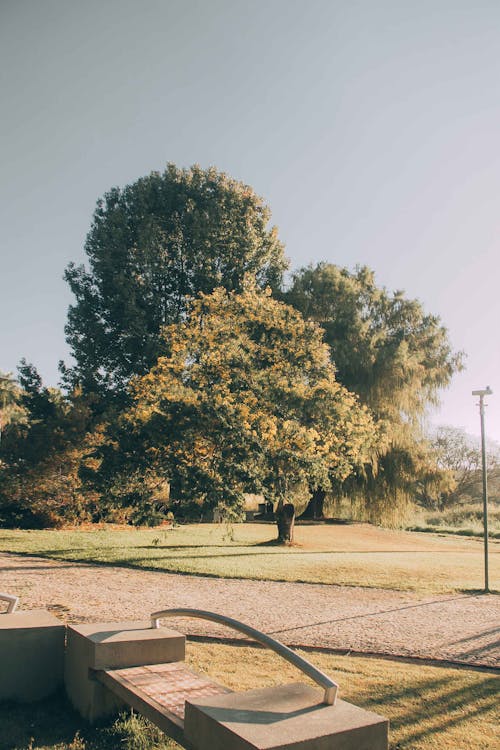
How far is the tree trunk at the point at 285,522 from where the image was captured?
1953 cm

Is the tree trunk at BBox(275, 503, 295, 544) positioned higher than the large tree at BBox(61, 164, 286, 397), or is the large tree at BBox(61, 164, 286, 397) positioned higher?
the large tree at BBox(61, 164, 286, 397)

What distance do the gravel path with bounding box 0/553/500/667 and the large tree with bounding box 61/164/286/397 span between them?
14.7 metres

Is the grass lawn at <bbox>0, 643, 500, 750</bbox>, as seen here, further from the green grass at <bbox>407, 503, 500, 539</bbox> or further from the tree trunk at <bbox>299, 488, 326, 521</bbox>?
the green grass at <bbox>407, 503, 500, 539</bbox>

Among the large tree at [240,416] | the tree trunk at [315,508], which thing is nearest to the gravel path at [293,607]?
the large tree at [240,416]

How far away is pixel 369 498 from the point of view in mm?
23688

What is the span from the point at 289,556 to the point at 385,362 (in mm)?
10604

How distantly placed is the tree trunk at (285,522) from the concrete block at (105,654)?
14886mm

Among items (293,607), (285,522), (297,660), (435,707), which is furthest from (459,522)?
(297,660)

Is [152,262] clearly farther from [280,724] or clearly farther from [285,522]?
[280,724]

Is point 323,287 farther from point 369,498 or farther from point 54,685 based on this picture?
point 54,685

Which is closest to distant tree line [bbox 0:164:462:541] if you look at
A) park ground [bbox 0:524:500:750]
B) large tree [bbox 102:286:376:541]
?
large tree [bbox 102:286:376:541]

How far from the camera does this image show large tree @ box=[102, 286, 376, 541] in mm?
14852

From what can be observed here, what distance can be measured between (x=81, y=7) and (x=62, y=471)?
15.0m

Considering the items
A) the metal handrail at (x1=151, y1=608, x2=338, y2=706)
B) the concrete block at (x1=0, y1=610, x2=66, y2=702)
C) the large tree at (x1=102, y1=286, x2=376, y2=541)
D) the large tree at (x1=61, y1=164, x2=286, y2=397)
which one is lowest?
the concrete block at (x1=0, y1=610, x2=66, y2=702)
